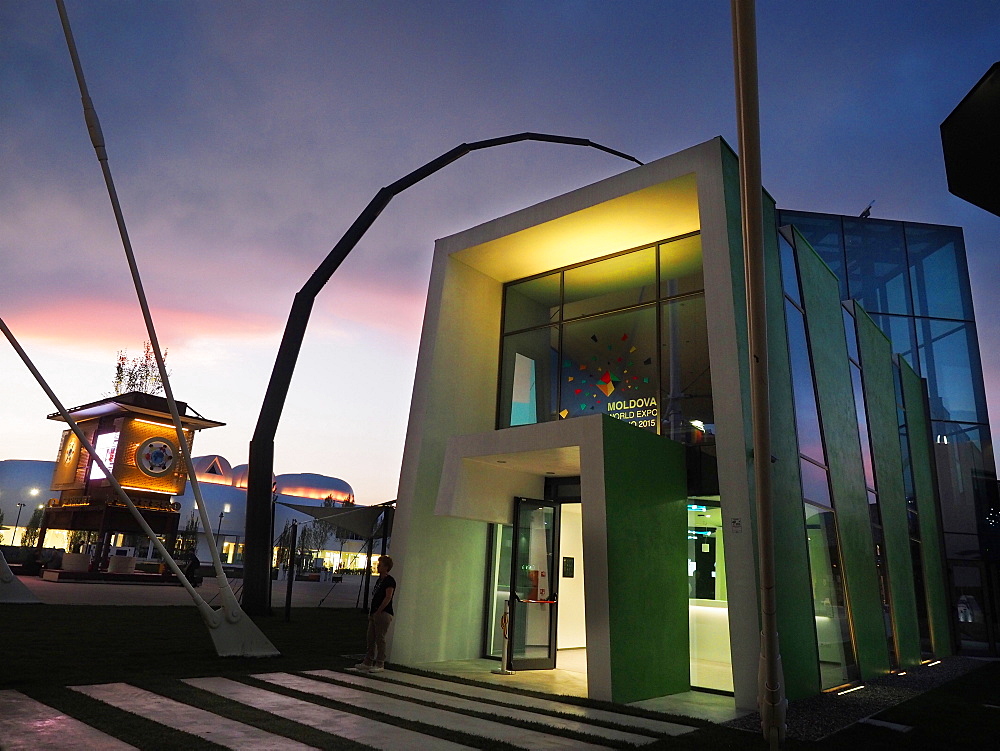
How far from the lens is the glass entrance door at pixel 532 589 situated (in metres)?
10.4

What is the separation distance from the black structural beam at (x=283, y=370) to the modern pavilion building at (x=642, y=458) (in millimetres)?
2362

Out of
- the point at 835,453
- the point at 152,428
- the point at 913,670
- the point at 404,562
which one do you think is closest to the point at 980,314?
the point at 913,670

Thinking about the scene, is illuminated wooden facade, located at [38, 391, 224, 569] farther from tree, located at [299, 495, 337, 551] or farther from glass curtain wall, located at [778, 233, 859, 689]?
tree, located at [299, 495, 337, 551]

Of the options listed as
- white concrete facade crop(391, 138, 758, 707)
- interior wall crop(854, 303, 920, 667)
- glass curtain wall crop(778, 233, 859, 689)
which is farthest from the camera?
interior wall crop(854, 303, 920, 667)

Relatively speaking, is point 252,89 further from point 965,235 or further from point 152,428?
point 152,428

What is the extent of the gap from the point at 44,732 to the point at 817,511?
9.68 metres

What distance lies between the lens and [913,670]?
44.3 ft

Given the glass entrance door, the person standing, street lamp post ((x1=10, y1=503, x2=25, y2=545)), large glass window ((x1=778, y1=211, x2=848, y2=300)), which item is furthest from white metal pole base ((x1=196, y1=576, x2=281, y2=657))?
street lamp post ((x1=10, y1=503, x2=25, y2=545))

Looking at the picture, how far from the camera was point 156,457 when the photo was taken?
115ft

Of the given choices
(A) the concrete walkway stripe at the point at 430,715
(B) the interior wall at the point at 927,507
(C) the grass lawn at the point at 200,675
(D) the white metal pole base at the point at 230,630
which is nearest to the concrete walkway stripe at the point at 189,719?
(C) the grass lawn at the point at 200,675

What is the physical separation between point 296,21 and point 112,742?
12.2 m

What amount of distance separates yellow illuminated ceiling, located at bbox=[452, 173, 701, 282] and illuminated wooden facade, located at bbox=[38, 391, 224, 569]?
27435 mm

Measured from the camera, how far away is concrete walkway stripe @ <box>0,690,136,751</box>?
484 centimetres

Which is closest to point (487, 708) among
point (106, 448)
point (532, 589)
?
point (532, 589)
